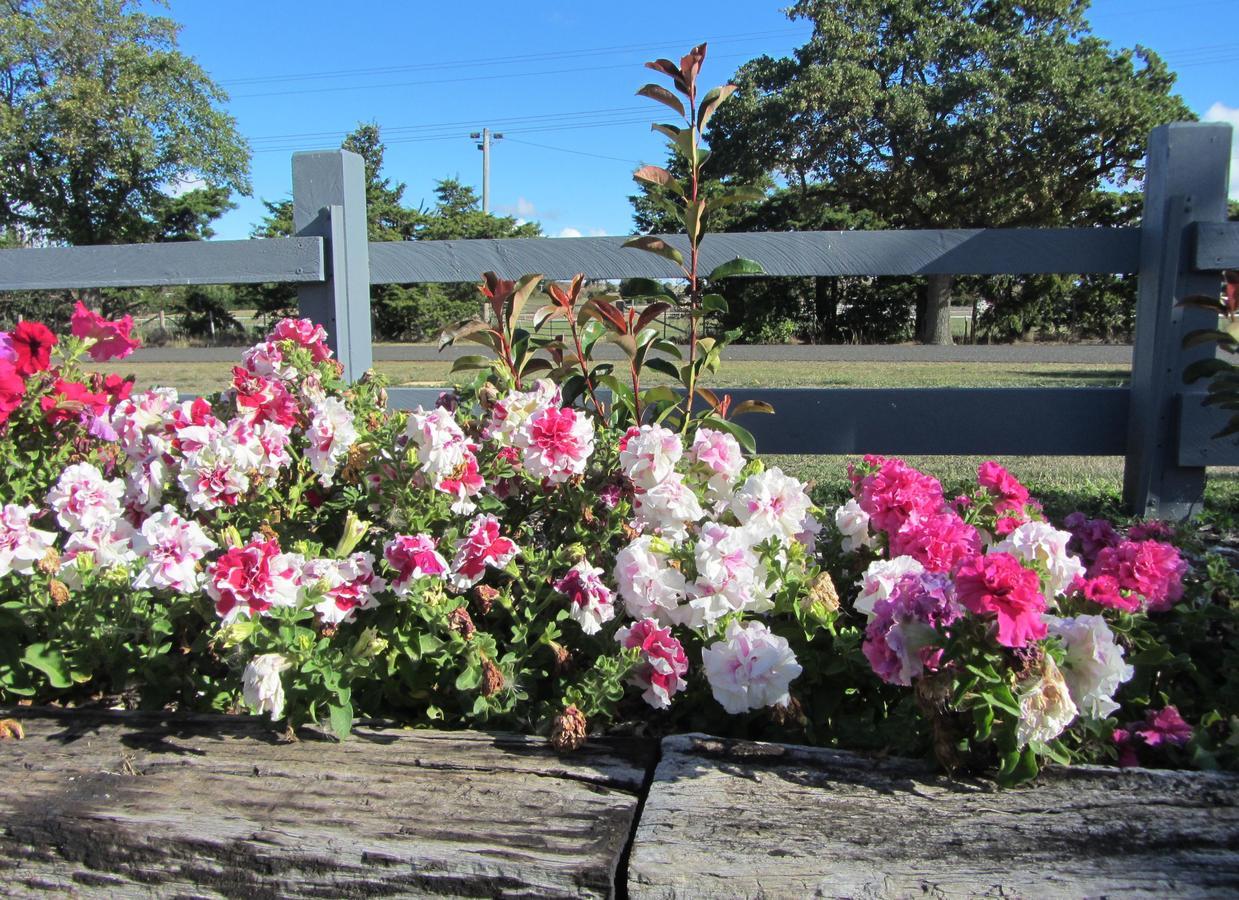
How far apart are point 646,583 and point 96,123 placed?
110 ft

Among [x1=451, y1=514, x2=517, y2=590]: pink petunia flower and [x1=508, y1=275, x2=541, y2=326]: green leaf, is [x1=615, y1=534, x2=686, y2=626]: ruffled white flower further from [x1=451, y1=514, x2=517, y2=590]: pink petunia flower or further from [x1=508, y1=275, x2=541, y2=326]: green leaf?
[x1=508, y1=275, x2=541, y2=326]: green leaf

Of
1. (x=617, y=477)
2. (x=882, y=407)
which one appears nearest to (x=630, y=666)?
(x=617, y=477)

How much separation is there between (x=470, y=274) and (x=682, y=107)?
39.8 inches

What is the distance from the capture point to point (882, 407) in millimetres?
3031

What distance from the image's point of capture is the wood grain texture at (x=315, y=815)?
117cm

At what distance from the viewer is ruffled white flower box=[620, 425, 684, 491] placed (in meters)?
1.60

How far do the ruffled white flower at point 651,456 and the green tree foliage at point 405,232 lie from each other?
21369 millimetres

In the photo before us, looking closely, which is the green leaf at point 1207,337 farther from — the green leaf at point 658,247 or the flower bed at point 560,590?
the green leaf at point 658,247

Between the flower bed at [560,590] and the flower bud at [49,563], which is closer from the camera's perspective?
the flower bed at [560,590]

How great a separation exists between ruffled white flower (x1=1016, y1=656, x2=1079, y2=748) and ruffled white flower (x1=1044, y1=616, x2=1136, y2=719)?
0.22ft

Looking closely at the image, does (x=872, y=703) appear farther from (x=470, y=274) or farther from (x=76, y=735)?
(x=470, y=274)

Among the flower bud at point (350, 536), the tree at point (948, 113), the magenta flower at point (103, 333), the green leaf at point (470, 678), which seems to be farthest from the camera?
the tree at point (948, 113)

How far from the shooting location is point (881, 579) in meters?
1.43

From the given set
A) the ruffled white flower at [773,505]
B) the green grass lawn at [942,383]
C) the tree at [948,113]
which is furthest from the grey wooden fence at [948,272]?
the tree at [948,113]
